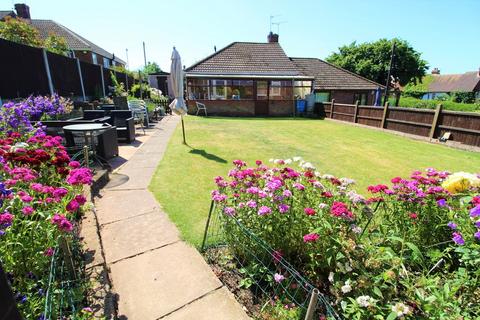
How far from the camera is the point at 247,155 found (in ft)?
22.4

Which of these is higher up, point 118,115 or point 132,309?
point 118,115

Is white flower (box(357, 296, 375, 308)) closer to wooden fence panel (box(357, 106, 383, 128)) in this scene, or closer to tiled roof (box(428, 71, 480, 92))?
wooden fence panel (box(357, 106, 383, 128))

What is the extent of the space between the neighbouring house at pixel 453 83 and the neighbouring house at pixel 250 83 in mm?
37160

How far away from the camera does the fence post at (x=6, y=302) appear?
0.79 metres

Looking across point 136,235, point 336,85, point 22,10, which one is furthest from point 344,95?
point 22,10

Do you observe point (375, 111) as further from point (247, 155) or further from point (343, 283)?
point (343, 283)

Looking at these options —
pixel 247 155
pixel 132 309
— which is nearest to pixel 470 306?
pixel 132 309

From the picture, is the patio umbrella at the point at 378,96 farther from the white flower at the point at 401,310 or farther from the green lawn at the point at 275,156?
the white flower at the point at 401,310

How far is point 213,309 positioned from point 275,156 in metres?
5.21

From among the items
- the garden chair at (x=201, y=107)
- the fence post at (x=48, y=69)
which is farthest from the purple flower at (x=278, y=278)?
the garden chair at (x=201, y=107)

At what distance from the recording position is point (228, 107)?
17.5 meters

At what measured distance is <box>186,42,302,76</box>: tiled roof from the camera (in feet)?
Answer: 59.8

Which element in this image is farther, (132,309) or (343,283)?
(132,309)

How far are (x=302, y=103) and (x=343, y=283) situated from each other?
17.6 m
